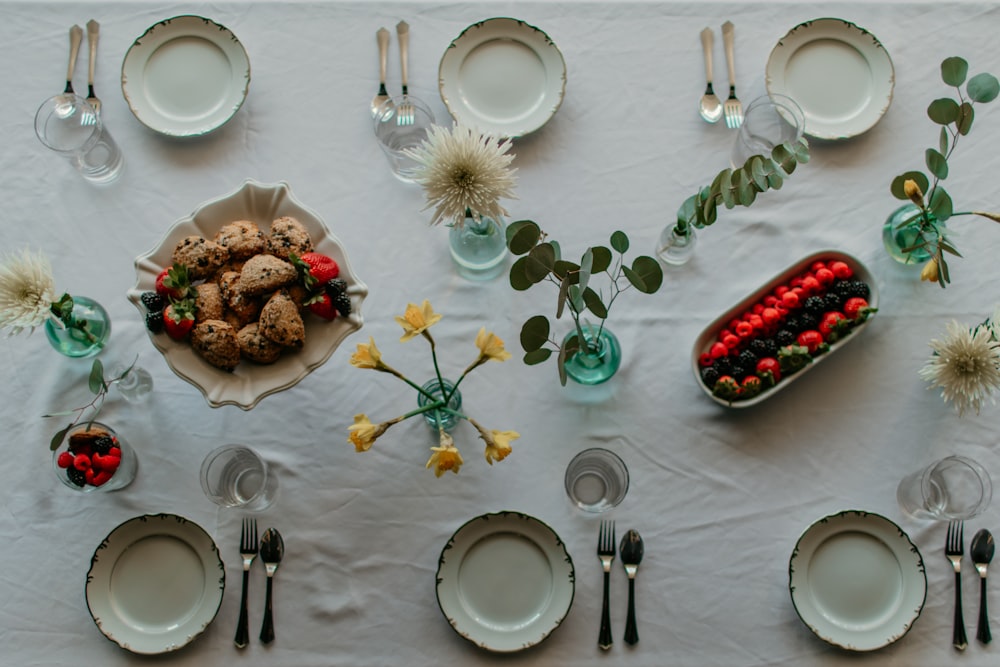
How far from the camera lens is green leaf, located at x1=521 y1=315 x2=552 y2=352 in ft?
4.16

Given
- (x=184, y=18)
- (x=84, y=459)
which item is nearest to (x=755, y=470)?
(x=84, y=459)

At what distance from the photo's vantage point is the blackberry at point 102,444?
1.42 meters

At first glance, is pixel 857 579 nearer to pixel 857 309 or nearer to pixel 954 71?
pixel 857 309

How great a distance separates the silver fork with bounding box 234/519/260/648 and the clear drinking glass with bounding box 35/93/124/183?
740 mm

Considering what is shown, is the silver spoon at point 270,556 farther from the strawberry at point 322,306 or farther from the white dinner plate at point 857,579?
the white dinner plate at point 857,579

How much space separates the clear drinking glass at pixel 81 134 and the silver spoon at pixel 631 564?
122 centimetres

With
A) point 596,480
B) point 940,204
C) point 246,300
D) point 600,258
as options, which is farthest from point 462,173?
point 940,204

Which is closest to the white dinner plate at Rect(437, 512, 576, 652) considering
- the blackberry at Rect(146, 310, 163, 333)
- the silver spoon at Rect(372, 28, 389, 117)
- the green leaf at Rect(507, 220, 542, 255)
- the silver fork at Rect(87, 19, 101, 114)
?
the green leaf at Rect(507, 220, 542, 255)

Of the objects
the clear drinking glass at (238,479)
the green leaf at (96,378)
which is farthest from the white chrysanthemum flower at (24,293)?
the clear drinking glass at (238,479)

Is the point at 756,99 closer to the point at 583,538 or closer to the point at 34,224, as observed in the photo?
the point at 583,538

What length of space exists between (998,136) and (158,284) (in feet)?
5.22

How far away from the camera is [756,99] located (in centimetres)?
160

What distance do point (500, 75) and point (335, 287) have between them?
2.05 ft

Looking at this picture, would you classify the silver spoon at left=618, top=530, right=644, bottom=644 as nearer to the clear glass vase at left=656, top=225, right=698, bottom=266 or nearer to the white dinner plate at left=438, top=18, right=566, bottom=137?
the clear glass vase at left=656, top=225, right=698, bottom=266
